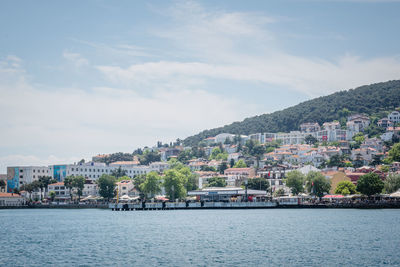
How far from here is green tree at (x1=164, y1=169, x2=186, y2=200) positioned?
137 meters

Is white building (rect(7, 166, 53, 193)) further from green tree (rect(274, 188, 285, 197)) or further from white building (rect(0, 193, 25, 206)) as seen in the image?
green tree (rect(274, 188, 285, 197))

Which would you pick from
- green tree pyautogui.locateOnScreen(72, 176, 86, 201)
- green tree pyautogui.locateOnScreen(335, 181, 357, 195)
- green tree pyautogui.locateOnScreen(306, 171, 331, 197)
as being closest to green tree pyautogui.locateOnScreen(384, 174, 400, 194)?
green tree pyautogui.locateOnScreen(335, 181, 357, 195)

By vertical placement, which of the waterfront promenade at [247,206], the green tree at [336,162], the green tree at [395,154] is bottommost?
the waterfront promenade at [247,206]

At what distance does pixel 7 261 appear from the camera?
42.6 meters

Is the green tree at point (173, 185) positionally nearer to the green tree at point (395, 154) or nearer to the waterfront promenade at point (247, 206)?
the waterfront promenade at point (247, 206)

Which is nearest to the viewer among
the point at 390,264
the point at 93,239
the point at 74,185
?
the point at 390,264

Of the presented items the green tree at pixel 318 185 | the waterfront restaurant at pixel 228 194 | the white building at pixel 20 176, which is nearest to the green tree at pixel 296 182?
the green tree at pixel 318 185

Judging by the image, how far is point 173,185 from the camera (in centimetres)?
13738

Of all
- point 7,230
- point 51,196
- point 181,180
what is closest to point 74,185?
point 51,196

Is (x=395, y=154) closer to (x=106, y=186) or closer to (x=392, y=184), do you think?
(x=392, y=184)

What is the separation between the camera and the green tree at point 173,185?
5389 inches

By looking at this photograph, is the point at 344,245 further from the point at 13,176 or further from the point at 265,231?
the point at 13,176

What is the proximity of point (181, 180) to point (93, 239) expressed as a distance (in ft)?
271

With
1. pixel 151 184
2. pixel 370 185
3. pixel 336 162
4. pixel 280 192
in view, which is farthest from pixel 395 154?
pixel 151 184
